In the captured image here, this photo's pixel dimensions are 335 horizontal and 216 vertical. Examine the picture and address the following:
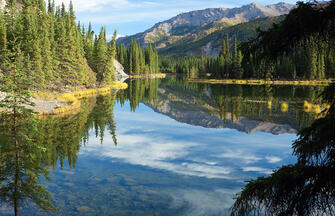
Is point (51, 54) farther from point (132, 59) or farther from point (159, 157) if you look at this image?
point (132, 59)

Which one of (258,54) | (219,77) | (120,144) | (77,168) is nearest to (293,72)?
(219,77)

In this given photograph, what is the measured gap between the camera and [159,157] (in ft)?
73.0

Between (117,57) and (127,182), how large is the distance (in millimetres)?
133959

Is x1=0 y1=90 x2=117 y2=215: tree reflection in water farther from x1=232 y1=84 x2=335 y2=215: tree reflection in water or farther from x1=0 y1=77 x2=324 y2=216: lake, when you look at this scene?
x1=232 y1=84 x2=335 y2=215: tree reflection in water

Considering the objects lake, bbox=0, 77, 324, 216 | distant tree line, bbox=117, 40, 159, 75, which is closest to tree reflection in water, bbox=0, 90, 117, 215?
lake, bbox=0, 77, 324, 216

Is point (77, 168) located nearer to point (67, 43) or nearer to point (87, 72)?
point (67, 43)

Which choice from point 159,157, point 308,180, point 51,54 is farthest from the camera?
point 51,54

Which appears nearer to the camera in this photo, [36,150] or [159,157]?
[36,150]

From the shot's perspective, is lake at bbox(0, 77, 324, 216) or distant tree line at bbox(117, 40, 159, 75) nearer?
lake at bbox(0, 77, 324, 216)

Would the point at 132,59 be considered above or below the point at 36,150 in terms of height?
above

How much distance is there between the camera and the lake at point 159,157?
1386 cm

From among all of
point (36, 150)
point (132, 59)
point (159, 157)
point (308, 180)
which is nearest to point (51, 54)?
point (36, 150)

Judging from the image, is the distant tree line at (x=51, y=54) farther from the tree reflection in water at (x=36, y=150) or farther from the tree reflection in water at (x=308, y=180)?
the tree reflection in water at (x=308, y=180)

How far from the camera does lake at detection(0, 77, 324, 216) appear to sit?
546 inches
